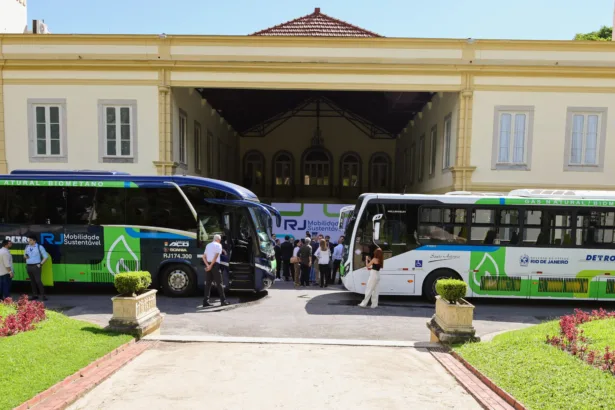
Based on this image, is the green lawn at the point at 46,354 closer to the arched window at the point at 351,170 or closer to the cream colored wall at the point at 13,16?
the cream colored wall at the point at 13,16

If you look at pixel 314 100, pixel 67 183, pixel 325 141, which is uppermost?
pixel 314 100

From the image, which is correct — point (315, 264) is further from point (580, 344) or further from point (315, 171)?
point (315, 171)

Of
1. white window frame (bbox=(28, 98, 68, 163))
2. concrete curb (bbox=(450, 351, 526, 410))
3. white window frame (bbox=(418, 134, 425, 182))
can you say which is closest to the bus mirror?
concrete curb (bbox=(450, 351, 526, 410))

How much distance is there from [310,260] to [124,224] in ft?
19.4

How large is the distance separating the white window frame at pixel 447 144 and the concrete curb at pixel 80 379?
15.6 m

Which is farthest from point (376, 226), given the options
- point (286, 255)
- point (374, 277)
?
point (286, 255)

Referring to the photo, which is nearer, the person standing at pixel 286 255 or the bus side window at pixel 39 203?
the bus side window at pixel 39 203

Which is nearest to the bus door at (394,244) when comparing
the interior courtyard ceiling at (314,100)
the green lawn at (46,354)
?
the green lawn at (46,354)

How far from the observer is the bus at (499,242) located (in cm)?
1116

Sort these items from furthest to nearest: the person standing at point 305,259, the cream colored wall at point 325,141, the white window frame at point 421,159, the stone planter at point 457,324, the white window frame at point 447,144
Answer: the cream colored wall at point 325,141, the white window frame at point 421,159, the white window frame at point 447,144, the person standing at point 305,259, the stone planter at point 457,324

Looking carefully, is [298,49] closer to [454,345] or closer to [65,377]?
[454,345]

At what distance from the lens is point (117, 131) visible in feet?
57.3

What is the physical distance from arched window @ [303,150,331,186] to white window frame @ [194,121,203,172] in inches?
442

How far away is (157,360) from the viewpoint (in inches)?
251
